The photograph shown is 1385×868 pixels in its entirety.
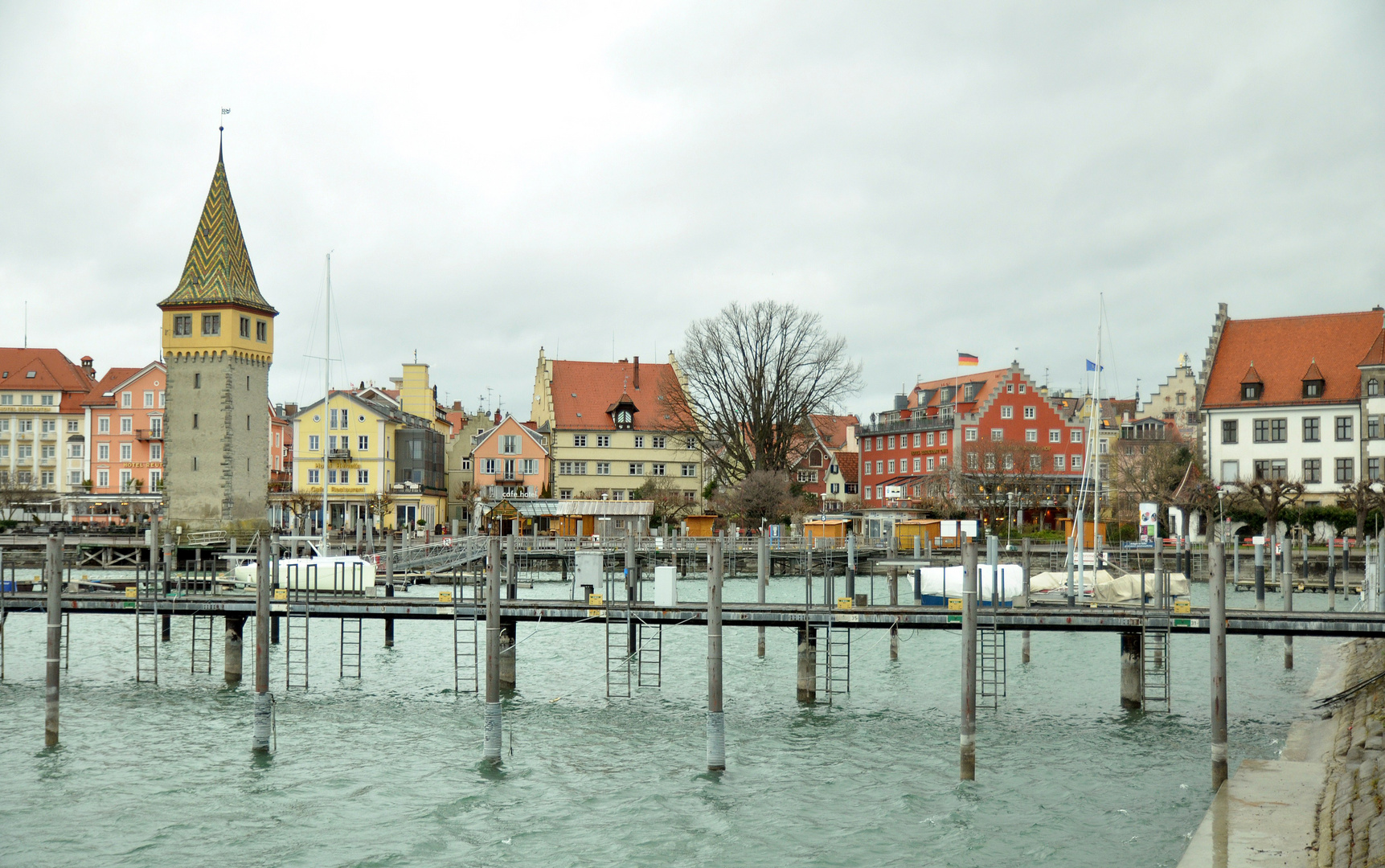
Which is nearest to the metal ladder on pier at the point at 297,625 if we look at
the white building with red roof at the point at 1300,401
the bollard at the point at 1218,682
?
the bollard at the point at 1218,682

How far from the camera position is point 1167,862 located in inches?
719

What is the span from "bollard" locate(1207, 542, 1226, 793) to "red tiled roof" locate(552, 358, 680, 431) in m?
75.8

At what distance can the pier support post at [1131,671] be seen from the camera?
29312mm

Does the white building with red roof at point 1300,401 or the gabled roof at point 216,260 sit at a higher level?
the gabled roof at point 216,260

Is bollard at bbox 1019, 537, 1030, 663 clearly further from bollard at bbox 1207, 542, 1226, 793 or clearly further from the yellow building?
the yellow building

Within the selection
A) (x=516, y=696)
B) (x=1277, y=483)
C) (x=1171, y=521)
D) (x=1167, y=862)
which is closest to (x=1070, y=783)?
(x=1167, y=862)

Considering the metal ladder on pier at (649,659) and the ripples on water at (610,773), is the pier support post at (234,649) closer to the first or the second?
the ripples on water at (610,773)

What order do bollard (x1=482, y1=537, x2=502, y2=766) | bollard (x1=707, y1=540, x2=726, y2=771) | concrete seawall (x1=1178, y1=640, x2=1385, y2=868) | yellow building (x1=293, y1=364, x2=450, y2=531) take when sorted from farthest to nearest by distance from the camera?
yellow building (x1=293, y1=364, x2=450, y2=531)
bollard (x1=482, y1=537, x2=502, y2=766)
bollard (x1=707, y1=540, x2=726, y2=771)
concrete seawall (x1=1178, y1=640, x2=1385, y2=868)

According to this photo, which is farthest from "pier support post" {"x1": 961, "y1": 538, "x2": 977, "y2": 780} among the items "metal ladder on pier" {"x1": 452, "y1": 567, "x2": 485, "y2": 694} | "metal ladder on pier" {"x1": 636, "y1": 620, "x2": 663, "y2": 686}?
"metal ladder on pier" {"x1": 452, "y1": 567, "x2": 485, "y2": 694}

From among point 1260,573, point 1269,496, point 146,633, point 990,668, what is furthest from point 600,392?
point 990,668

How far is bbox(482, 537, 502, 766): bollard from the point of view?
22906 mm

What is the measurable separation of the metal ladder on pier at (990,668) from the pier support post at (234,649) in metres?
19.7

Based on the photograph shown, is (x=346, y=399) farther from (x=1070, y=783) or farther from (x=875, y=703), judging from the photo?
(x=1070, y=783)

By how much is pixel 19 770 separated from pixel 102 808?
3.63 m
